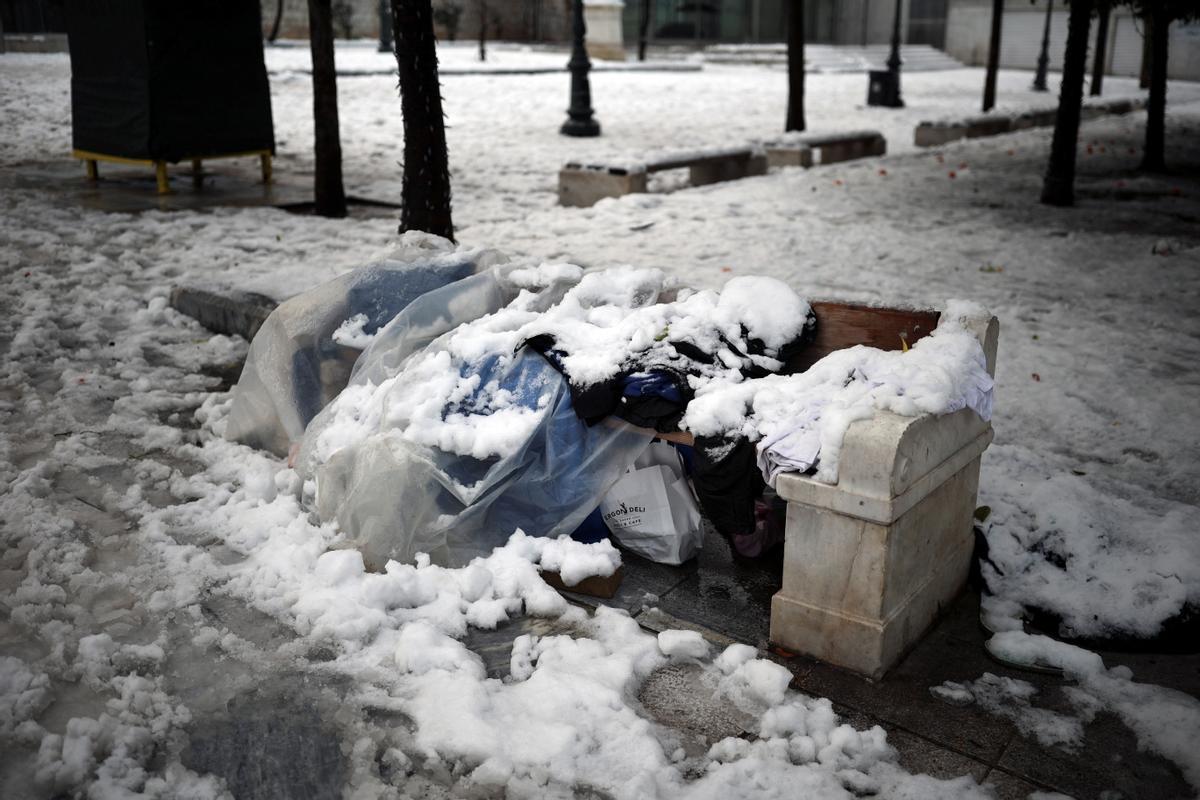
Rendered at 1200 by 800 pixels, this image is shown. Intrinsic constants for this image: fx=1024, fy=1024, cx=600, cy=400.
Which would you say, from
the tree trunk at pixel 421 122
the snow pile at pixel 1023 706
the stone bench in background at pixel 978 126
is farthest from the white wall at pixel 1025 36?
the snow pile at pixel 1023 706

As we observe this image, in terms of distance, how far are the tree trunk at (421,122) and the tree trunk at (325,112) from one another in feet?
5.99

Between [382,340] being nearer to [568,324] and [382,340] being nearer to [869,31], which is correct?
[568,324]

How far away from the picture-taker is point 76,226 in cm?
856

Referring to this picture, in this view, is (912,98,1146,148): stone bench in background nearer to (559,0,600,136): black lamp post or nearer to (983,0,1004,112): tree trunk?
(983,0,1004,112): tree trunk

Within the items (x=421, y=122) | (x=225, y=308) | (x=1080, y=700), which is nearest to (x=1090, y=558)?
(x=1080, y=700)

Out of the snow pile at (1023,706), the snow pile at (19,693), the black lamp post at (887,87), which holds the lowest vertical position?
the snow pile at (1023,706)

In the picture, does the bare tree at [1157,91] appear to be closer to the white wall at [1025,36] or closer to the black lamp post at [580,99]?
the black lamp post at [580,99]

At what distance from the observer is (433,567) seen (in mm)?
3447

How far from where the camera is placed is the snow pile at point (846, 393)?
9.85ft

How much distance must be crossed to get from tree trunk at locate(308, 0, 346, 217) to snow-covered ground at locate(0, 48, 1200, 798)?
16.9 inches

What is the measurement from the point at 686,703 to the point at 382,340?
6.68ft

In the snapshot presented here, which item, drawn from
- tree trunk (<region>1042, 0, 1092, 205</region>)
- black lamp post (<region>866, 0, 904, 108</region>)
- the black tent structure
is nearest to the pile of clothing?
the black tent structure

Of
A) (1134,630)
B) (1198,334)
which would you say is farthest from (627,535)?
(1198,334)

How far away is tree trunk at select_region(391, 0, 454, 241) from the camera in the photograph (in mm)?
6566
